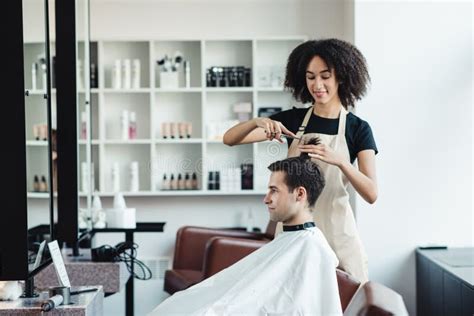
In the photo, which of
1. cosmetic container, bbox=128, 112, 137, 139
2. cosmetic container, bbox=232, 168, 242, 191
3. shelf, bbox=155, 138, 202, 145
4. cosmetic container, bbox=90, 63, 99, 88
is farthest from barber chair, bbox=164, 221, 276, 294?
cosmetic container, bbox=90, 63, 99, 88

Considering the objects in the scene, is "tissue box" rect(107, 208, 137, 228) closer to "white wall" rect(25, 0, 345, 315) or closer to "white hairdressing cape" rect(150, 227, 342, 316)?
"white wall" rect(25, 0, 345, 315)

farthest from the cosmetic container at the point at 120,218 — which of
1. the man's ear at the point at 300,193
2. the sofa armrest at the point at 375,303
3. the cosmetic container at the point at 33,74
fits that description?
the sofa armrest at the point at 375,303

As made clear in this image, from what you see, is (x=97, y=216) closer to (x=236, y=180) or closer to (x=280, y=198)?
(x=236, y=180)

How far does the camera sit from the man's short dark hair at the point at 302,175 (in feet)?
7.47

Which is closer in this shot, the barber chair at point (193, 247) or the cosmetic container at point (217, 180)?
the barber chair at point (193, 247)

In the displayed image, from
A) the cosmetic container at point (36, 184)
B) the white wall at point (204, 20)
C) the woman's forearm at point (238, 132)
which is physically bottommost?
the cosmetic container at point (36, 184)

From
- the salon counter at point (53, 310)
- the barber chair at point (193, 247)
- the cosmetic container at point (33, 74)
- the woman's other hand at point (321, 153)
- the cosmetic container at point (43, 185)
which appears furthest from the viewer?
the barber chair at point (193, 247)

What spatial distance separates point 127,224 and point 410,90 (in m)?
1.80

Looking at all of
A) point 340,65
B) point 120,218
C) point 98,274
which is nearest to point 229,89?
point 120,218

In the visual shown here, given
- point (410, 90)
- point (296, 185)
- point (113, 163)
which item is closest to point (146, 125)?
point (113, 163)

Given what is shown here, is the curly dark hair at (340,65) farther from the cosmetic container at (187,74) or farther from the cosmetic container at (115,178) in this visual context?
the cosmetic container at (115,178)

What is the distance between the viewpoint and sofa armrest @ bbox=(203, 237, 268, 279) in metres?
3.42

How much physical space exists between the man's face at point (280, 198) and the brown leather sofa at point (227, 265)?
1.02 feet

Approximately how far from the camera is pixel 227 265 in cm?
340
